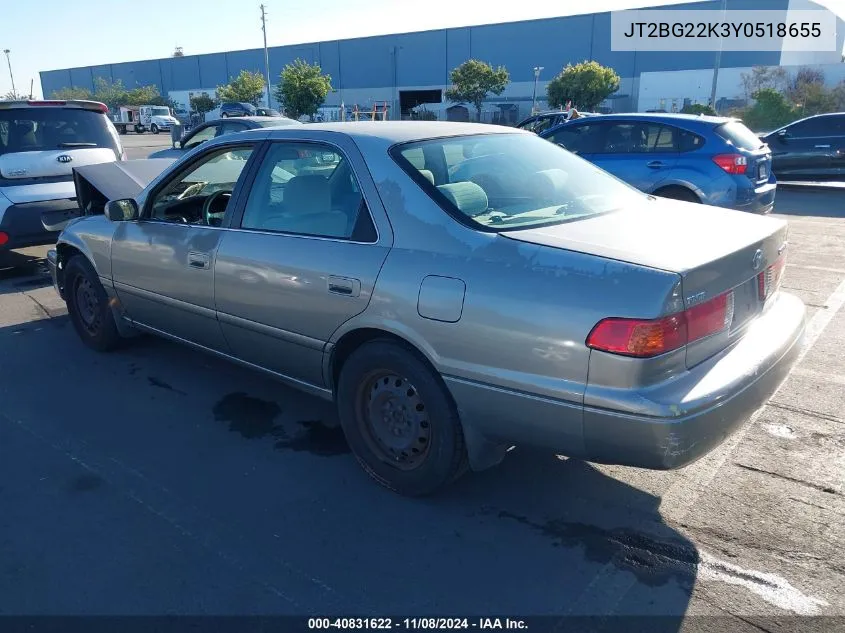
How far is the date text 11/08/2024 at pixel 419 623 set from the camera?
92.9 inches

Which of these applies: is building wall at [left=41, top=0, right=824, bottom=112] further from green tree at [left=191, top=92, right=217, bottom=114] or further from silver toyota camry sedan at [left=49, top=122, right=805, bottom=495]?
silver toyota camry sedan at [left=49, top=122, right=805, bottom=495]

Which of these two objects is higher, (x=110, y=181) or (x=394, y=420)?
(x=110, y=181)

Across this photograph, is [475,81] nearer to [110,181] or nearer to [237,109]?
[237,109]

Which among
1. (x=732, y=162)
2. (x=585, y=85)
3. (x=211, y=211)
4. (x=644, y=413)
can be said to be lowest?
(x=644, y=413)

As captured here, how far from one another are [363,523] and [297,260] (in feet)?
4.28

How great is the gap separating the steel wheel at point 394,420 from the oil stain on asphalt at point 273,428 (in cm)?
48

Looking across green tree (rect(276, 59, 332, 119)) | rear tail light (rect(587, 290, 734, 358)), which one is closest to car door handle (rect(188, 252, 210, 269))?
rear tail light (rect(587, 290, 734, 358))

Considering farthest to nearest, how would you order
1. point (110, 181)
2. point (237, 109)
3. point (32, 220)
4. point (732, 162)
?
point (237, 109)
point (732, 162)
point (32, 220)
point (110, 181)

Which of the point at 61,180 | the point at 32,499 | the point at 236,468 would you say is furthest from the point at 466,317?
the point at 61,180

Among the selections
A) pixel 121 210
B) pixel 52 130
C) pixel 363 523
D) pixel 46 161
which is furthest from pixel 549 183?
pixel 52 130

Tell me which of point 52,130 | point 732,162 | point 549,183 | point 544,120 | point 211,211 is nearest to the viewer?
point 549,183

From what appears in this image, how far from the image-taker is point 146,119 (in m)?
53.3

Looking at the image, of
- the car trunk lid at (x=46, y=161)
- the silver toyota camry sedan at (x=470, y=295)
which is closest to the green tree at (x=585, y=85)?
the car trunk lid at (x=46, y=161)

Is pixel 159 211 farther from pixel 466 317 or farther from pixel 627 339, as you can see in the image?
pixel 627 339
